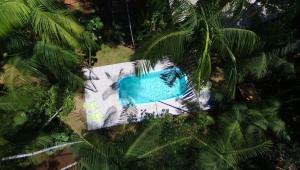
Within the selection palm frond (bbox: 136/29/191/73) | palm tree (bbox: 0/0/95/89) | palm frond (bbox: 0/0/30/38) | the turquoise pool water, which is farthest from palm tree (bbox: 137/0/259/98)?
the turquoise pool water

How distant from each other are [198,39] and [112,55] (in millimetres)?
4101

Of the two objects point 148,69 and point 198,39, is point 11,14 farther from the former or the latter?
point 198,39

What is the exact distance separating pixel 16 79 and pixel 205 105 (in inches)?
178

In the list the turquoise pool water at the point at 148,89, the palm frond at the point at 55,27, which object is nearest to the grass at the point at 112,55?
the turquoise pool water at the point at 148,89

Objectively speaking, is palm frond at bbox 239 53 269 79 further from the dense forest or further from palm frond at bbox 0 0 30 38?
palm frond at bbox 0 0 30 38

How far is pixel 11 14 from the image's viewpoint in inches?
281

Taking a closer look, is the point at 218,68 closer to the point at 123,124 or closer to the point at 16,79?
the point at 123,124

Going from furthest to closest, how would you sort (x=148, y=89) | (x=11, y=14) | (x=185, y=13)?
(x=148, y=89) < (x=185, y=13) < (x=11, y=14)

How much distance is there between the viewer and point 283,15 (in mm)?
9578

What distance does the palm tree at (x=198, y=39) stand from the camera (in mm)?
7566

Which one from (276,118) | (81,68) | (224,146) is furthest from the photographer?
(81,68)

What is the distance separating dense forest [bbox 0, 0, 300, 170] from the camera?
7145 millimetres

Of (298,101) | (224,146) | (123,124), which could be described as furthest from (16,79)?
(298,101)

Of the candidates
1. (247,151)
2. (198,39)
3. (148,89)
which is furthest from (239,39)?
(148,89)
